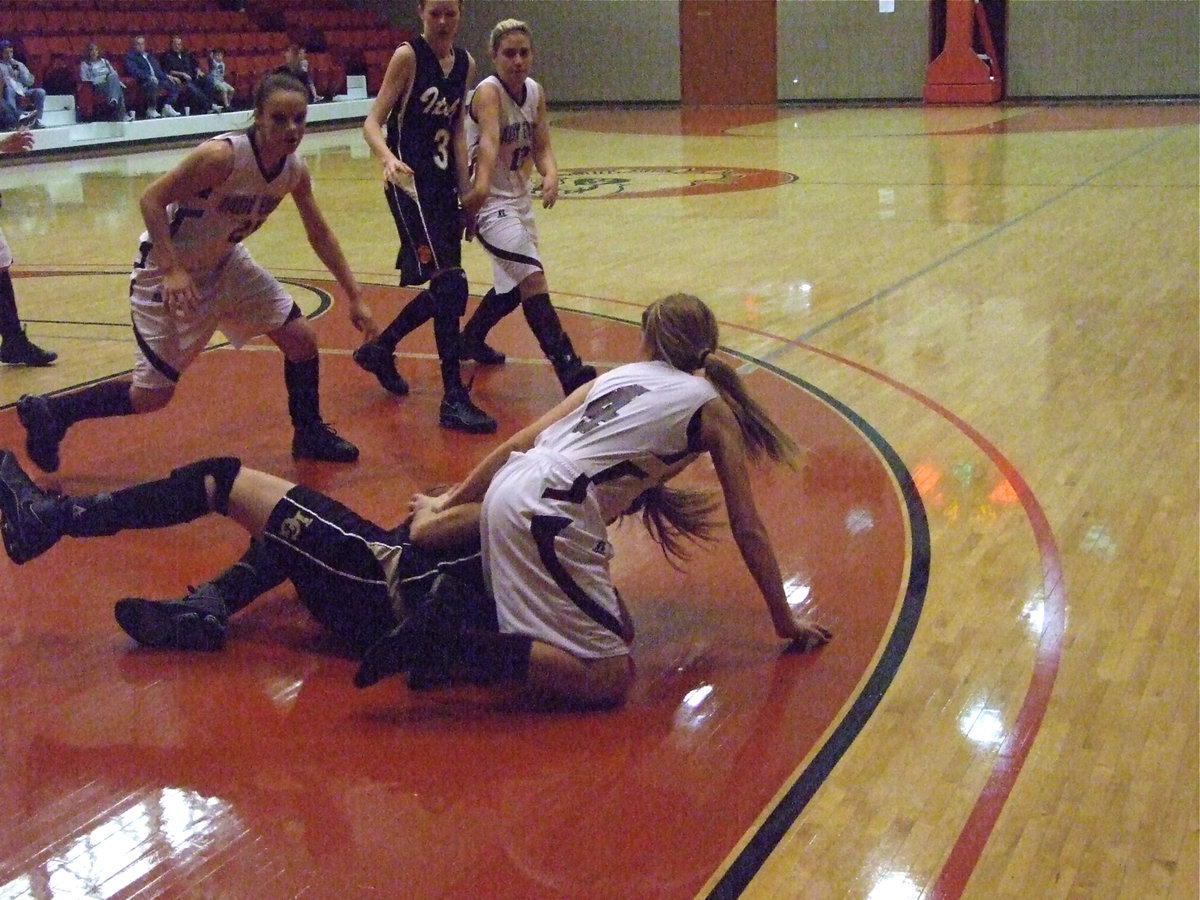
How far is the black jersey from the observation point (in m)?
5.26

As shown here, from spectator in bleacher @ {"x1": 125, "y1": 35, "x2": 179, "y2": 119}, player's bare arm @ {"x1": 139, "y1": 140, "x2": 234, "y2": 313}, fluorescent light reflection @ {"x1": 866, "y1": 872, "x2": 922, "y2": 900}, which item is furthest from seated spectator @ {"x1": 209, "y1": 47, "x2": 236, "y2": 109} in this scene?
fluorescent light reflection @ {"x1": 866, "y1": 872, "x2": 922, "y2": 900}

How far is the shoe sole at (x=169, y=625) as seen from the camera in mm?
3207

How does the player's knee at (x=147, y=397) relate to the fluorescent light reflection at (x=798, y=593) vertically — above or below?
above

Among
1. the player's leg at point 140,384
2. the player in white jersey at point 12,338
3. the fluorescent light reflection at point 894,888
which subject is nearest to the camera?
the fluorescent light reflection at point 894,888

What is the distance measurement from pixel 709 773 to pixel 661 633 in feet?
2.28

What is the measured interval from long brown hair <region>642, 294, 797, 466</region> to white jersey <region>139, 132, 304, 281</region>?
5.50 ft

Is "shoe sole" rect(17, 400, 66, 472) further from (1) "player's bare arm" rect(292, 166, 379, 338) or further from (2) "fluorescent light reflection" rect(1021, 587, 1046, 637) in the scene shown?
(2) "fluorescent light reflection" rect(1021, 587, 1046, 637)

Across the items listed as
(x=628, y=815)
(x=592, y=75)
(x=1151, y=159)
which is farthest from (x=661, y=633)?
(x=592, y=75)

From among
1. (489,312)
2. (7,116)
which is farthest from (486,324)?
(7,116)

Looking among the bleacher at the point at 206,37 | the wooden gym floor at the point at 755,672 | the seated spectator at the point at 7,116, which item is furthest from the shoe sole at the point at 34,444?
the bleacher at the point at 206,37

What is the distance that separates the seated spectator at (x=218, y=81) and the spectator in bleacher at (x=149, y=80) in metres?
0.61

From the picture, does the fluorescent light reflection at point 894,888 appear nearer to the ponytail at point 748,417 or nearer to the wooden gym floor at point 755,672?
the wooden gym floor at point 755,672

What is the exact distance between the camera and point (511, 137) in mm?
→ 5348

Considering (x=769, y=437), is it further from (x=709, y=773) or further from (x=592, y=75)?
(x=592, y=75)
